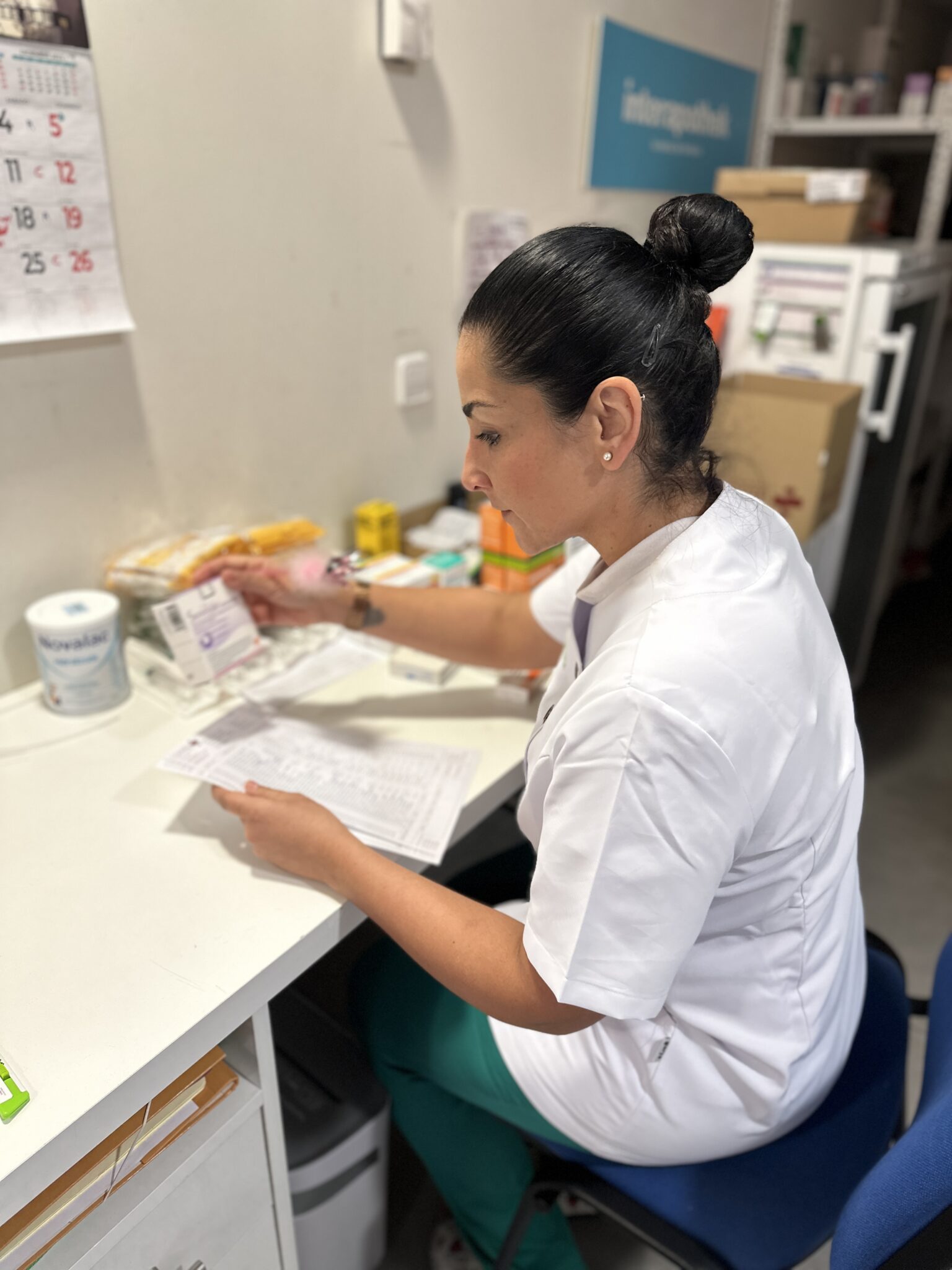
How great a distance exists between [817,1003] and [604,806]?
35 centimetres

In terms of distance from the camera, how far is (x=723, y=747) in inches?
25.3

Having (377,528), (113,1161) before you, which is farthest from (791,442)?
(113,1161)

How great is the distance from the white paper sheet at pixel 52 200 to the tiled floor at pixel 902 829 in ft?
4.36

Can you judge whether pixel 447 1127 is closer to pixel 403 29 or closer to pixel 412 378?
pixel 412 378

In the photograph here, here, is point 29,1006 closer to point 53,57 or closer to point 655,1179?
point 655,1179

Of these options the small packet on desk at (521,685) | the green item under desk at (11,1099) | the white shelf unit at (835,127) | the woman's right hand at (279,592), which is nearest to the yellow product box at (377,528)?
the woman's right hand at (279,592)

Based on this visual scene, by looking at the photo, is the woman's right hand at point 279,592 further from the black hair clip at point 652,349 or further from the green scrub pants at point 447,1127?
the black hair clip at point 652,349

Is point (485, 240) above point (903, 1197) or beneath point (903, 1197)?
above

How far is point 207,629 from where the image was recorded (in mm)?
1135

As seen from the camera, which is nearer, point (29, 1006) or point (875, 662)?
point (29, 1006)

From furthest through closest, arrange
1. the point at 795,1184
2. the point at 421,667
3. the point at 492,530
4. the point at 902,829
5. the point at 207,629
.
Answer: the point at 902,829 < the point at 492,530 < the point at 421,667 < the point at 207,629 < the point at 795,1184

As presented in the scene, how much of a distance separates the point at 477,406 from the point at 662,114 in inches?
66.6

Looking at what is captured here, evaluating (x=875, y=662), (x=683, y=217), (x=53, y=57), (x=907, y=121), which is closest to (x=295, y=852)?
(x=683, y=217)

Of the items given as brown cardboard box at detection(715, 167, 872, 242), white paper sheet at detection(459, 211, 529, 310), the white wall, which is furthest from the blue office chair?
brown cardboard box at detection(715, 167, 872, 242)
